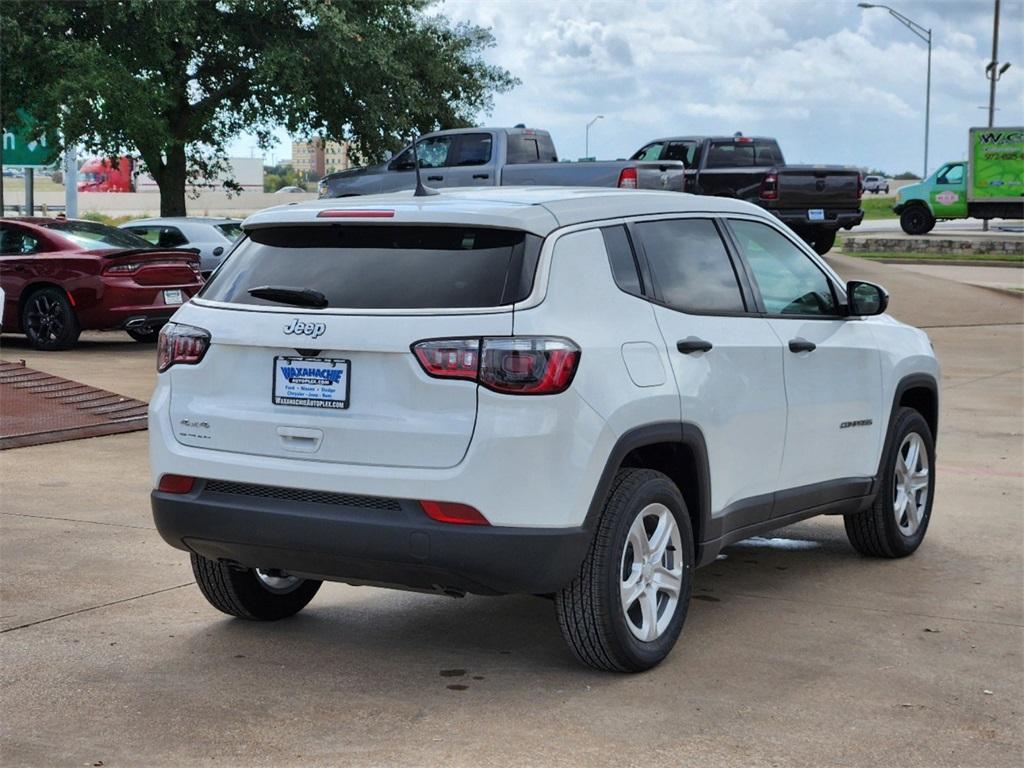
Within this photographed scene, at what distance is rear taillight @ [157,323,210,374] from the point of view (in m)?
5.57

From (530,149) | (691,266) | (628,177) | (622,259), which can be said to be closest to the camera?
(622,259)

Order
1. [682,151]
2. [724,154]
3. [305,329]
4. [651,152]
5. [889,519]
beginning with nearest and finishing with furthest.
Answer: [305,329], [889,519], [724,154], [682,151], [651,152]

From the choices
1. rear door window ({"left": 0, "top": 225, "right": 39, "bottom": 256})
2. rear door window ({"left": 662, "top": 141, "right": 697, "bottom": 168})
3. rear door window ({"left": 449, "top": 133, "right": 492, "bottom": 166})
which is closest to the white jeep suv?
rear door window ({"left": 0, "top": 225, "right": 39, "bottom": 256})

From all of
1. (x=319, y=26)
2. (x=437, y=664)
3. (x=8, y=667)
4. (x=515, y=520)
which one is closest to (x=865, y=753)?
(x=515, y=520)

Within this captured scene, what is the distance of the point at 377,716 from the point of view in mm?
5082

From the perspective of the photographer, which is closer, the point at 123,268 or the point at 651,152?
the point at 123,268

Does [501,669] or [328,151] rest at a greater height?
[328,151]

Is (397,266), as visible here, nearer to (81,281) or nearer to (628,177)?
(81,281)

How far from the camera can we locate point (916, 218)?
141ft

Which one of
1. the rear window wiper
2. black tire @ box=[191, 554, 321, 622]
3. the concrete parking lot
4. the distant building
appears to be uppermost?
the distant building

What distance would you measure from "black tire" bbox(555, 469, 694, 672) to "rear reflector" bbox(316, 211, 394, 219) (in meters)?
1.21

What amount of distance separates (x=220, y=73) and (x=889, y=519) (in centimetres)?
2563

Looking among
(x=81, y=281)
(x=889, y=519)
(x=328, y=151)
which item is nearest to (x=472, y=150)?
(x=81, y=281)

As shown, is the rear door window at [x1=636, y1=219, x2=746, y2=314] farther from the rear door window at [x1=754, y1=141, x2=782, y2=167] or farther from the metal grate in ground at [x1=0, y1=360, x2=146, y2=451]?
the rear door window at [x1=754, y1=141, x2=782, y2=167]
